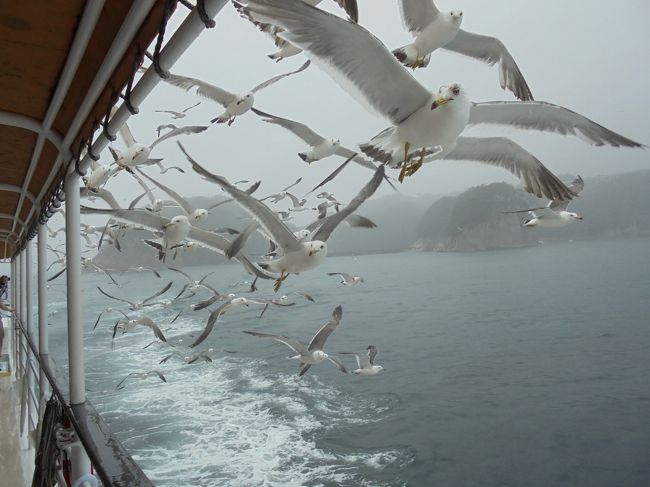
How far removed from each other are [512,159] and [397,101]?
141cm

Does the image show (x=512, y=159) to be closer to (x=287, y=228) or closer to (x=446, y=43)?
(x=446, y=43)

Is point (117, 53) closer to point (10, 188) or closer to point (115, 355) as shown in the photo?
point (10, 188)

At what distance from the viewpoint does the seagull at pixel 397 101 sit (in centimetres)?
163

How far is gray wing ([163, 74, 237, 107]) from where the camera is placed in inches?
200

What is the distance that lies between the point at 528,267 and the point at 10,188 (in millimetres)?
66892

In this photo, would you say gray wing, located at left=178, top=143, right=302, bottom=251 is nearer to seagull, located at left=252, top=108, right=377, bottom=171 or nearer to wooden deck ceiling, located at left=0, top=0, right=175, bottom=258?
wooden deck ceiling, located at left=0, top=0, right=175, bottom=258

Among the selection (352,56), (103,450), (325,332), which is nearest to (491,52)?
(352,56)

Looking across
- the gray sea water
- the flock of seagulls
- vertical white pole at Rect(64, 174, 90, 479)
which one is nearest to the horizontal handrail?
vertical white pole at Rect(64, 174, 90, 479)

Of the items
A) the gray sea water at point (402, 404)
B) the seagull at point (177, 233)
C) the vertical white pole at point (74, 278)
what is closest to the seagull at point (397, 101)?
the vertical white pole at point (74, 278)

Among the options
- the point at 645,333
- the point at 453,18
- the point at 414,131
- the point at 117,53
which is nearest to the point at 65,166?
the point at 117,53

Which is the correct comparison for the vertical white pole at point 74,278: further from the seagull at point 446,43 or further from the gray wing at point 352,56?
the seagull at point 446,43

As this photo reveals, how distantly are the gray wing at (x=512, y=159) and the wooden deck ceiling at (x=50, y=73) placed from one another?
2.17 metres

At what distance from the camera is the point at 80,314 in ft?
7.21

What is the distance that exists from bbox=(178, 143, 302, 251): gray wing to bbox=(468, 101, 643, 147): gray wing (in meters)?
1.51
